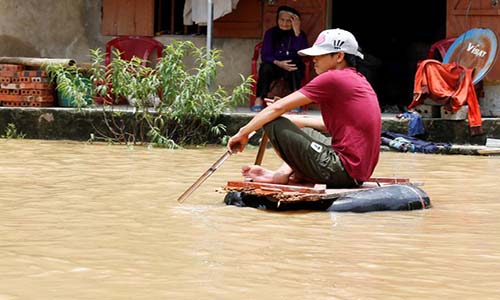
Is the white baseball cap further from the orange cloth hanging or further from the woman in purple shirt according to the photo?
the woman in purple shirt

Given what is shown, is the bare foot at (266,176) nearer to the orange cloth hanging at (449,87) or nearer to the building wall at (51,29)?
the orange cloth hanging at (449,87)

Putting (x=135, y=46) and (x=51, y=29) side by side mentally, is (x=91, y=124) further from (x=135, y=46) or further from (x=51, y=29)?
(x=51, y=29)

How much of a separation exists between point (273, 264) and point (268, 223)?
4.40ft

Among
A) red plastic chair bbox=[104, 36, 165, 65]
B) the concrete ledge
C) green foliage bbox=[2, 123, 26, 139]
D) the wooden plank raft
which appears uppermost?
red plastic chair bbox=[104, 36, 165, 65]

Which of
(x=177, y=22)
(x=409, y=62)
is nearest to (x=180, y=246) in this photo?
(x=177, y=22)

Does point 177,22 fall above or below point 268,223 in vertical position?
above

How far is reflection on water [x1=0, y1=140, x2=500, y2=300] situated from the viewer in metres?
4.43

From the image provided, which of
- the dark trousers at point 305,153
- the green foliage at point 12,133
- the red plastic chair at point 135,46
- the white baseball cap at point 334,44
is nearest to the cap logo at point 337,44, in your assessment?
the white baseball cap at point 334,44

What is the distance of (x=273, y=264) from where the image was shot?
4.93 m

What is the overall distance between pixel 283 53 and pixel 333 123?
6.19 meters

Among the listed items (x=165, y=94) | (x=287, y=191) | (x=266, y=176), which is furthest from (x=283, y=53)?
(x=287, y=191)

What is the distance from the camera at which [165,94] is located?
1157 cm

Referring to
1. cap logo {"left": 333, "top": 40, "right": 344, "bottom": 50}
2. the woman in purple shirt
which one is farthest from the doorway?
cap logo {"left": 333, "top": 40, "right": 344, "bottom": 50}

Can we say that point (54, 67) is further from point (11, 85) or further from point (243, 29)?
point (243, 29)
